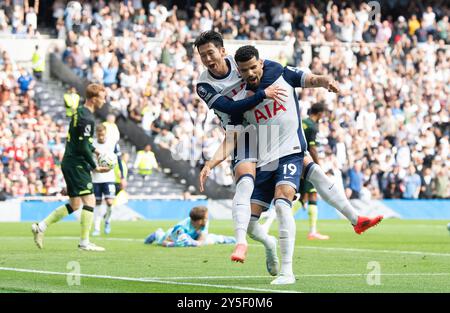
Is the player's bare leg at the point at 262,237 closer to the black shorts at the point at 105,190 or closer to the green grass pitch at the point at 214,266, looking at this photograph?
the green grass pitch at the point at 214,266

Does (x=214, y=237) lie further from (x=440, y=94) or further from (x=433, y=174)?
(x=440, y=94)

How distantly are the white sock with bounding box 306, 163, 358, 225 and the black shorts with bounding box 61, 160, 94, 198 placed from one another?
18.0ft

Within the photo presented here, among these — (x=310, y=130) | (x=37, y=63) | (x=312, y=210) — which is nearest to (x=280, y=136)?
(x=310, y=130)

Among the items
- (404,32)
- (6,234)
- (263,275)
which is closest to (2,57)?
(6,234)

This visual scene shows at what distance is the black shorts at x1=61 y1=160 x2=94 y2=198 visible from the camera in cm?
1723

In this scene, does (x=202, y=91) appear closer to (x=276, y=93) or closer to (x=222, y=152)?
(x=222, y=152)

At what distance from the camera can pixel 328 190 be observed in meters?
12.6

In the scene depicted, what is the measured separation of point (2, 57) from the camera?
3303 cm

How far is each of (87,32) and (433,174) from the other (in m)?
11.4

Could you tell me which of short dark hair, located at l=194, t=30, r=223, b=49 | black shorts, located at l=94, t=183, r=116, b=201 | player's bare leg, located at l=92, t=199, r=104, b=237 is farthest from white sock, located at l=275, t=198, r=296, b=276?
player's bare leg, located at l=92, t=199, r=104, b=237

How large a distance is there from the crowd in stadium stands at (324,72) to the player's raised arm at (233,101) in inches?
737

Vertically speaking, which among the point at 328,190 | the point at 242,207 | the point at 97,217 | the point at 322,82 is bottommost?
the point at 97,217

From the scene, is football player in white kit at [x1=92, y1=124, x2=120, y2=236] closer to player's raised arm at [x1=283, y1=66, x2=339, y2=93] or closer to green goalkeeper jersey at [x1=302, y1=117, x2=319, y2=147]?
green goalkeeper jersey at [x1=302, y1=117, x2=319, y2=147]

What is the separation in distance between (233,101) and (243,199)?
1.00m
